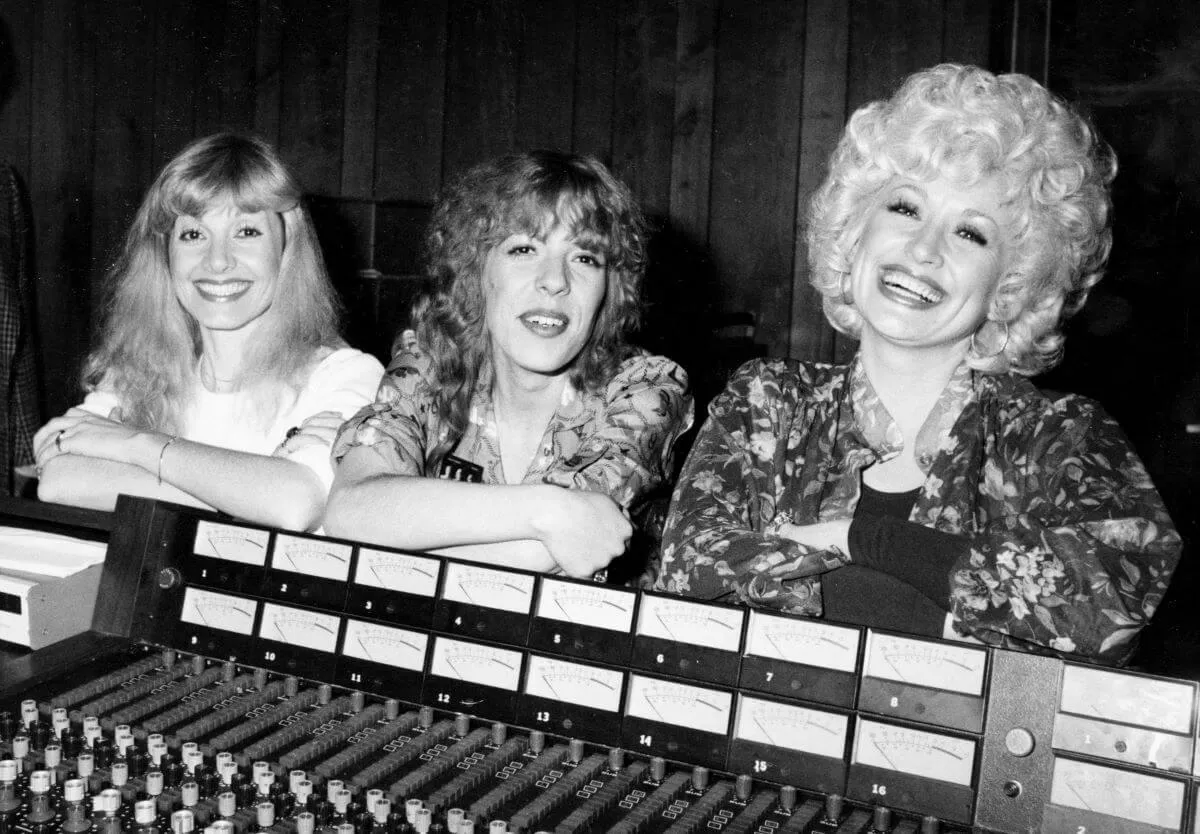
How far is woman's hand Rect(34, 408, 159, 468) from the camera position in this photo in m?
2.03

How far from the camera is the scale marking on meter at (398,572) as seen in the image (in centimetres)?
115

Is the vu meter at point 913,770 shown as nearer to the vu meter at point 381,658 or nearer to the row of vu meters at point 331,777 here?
the row of vu meters at point 331,777

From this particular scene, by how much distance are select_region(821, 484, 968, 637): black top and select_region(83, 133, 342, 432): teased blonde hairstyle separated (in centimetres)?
117

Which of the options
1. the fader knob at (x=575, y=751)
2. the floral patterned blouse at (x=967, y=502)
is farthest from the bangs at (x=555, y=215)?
the fader knob at (x=575, y=751)

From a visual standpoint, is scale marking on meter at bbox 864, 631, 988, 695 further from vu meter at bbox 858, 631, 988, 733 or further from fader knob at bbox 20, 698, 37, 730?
fader knob at bbox 20, 698, 37, 730

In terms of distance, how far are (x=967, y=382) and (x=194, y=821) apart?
1.21 m

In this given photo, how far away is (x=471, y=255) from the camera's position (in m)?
2.00

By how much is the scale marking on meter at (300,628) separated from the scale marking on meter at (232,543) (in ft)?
0.20

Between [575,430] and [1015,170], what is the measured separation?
31.0 inches

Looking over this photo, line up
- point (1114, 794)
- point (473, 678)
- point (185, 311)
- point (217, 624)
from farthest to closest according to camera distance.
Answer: point (185, 311) → point (217, 624) → point (473, 678) → point (1114, 794)

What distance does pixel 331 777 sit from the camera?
98 cm

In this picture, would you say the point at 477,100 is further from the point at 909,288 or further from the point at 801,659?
the point at 801,659

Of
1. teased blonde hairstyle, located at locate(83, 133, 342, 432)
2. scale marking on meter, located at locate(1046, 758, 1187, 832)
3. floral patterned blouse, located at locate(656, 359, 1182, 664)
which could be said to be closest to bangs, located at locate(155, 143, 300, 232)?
teased blonde hairstyle, located at locate(83, 133, 342, 432)

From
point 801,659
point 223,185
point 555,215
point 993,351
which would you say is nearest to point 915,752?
point 801,659
